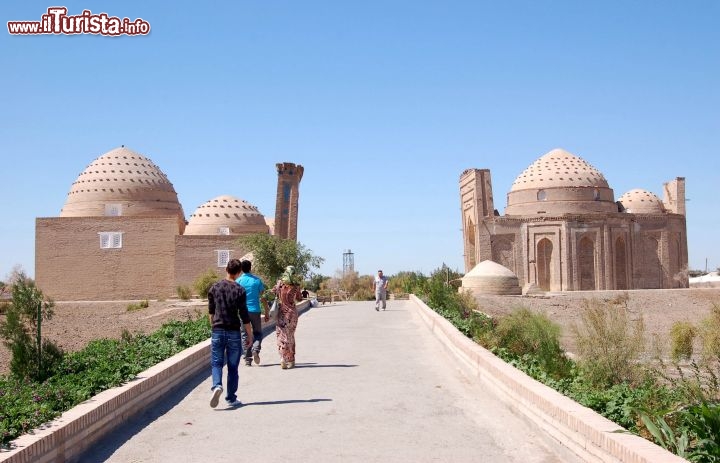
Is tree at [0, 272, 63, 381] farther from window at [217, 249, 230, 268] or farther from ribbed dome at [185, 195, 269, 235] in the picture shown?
ribbed dome at [185, 195, 269, 235]

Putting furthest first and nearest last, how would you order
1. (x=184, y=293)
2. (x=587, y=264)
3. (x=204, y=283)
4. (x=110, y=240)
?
(x=587, y=264)
(x=110, y=240)
(x=184, y=293)
(x=204, y=283)

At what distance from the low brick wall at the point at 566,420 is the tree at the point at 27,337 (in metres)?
4.91

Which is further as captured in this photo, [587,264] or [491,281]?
[587,264]

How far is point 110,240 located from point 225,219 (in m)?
7.02

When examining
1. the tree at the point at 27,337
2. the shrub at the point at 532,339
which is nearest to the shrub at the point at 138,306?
the shrub at the point at 532,339

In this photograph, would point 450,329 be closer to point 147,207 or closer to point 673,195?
point 147,207

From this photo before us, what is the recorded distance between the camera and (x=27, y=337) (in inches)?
323

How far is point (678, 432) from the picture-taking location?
4.80m

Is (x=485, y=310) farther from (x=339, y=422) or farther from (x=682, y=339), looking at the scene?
(x=339, y=422)

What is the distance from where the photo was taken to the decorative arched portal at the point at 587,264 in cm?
4588

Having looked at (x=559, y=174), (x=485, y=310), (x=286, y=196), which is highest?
(x=559, y=174)

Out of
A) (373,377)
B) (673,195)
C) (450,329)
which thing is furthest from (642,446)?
(673,195)

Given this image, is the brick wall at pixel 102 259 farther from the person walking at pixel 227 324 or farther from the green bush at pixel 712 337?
the person walking at pixel 227 324

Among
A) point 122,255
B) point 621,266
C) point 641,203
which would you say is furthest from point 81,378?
point 641,203
